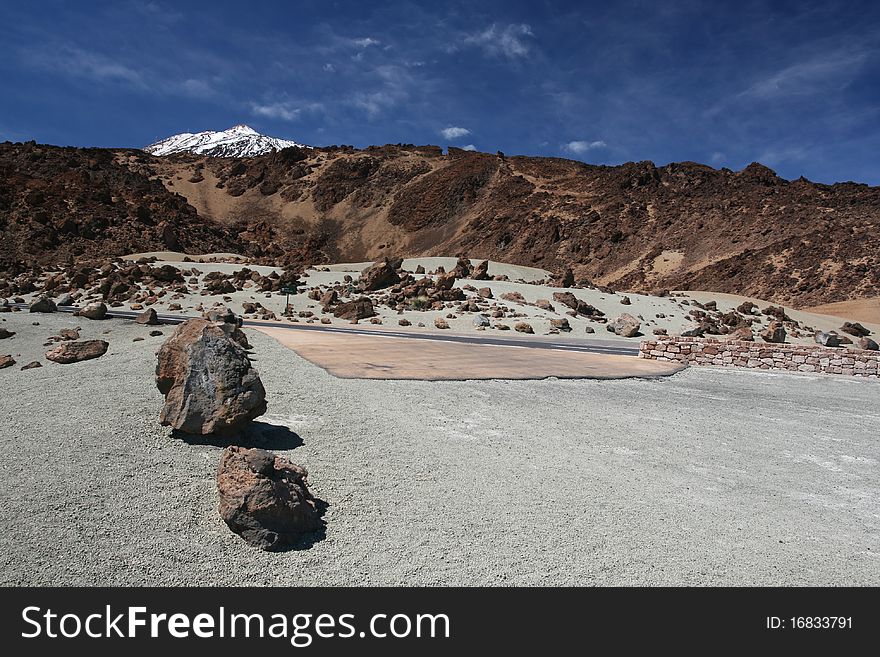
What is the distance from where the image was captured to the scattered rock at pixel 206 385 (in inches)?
212

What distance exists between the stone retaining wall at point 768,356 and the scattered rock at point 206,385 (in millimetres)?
Answer: 13414

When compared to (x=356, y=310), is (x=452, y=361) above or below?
below

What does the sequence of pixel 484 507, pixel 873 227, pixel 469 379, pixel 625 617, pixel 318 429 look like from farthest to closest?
pixel 873 227
pixel 469 379
pixel 318 429
pixel 484 507
pixel 625 617

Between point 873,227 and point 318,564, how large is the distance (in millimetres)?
56808

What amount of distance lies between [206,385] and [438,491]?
2.37 metres

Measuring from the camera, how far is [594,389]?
1138cm

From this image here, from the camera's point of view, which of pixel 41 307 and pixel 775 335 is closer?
pixel 775 335

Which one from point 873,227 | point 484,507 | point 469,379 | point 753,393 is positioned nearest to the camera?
point 484,507

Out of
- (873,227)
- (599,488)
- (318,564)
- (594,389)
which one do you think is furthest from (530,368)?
(873,227)

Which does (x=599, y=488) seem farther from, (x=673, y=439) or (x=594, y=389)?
(x=594, y=389)

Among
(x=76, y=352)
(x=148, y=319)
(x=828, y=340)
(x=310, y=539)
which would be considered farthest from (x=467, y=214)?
(x=310, y=539)

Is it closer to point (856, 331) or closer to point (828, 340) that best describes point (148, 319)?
point (828, 340)

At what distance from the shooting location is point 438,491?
5.45 meters

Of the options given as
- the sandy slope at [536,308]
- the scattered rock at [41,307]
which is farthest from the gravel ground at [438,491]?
the scattered rock at [41,307]
